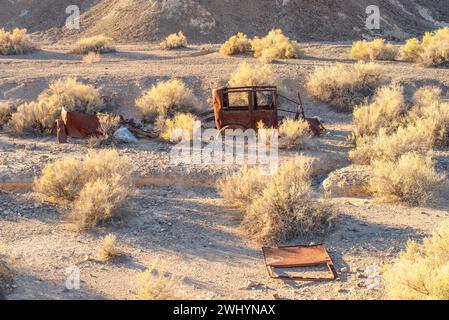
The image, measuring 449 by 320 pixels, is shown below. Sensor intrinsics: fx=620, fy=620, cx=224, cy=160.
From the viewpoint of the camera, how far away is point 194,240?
905 centimetres

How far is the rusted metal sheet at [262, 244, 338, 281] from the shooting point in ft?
25.8

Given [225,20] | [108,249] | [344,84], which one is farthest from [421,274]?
[225,20]

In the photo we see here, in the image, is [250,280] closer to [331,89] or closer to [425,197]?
[425,197]

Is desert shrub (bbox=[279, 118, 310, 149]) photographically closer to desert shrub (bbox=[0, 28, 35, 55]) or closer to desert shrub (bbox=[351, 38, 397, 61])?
desert shrub (bbox=[351, 38, 397, 61])

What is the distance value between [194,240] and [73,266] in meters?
1.84

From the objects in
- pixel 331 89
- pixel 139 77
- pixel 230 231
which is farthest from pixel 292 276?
pixel 139 77

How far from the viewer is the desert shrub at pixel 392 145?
12.3m

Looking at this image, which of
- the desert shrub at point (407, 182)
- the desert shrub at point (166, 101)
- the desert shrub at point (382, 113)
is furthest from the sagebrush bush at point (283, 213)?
the desert shrub at point (166, 101)

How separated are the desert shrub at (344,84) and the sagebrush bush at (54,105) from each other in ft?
21.1

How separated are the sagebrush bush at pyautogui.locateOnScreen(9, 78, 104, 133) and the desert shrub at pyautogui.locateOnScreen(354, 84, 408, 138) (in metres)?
7.12

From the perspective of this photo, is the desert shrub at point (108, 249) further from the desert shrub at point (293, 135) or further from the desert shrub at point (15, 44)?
the desert shrub at point (15, 44)

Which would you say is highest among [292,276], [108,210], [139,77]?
[139,77]

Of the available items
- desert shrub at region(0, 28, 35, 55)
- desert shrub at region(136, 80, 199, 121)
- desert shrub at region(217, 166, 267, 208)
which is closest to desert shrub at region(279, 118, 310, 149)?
desert shrub at region(217, 166, 267, 208)
